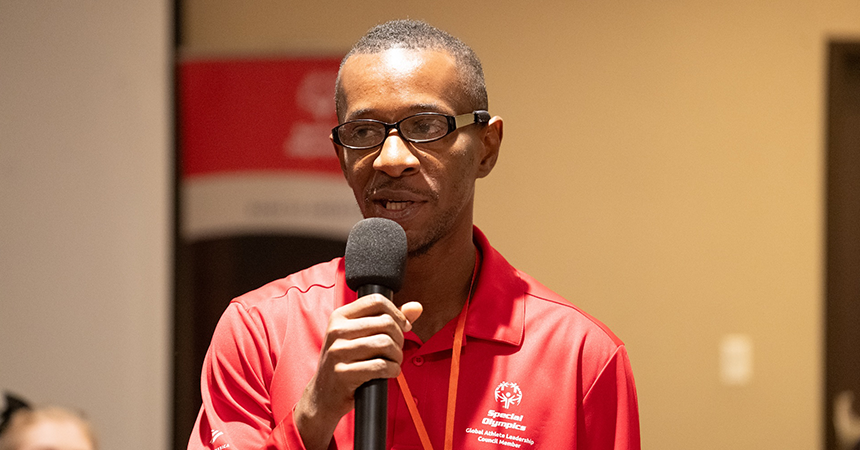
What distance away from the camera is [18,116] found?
9.87ft

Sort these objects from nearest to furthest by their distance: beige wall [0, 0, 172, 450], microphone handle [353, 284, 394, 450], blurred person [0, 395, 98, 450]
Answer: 1. microphone handle [353, 284, 394, 450]
2. blurred person [0, 395, 98, 450]
3. beige wall [0, 0, 172, 450]

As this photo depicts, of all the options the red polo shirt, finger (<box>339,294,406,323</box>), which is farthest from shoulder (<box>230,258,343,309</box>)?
finger (<box>339,294,406,323</box>)

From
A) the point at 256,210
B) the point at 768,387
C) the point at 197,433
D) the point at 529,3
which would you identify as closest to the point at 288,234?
the point at 256,210

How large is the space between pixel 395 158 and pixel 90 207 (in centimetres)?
219

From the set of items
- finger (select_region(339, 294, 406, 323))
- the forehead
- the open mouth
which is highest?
the forehead

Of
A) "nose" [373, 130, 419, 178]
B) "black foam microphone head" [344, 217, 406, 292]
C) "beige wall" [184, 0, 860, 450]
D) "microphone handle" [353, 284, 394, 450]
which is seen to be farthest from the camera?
"beige wall" [184, 0, 860, 450]

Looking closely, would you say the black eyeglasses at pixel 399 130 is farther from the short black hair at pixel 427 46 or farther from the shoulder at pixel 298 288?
the shoulder at pixel 298 288

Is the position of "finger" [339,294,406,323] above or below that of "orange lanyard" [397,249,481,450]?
above

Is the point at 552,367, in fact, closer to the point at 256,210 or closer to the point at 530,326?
the point at 530,326

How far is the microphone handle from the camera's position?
2.89 feet

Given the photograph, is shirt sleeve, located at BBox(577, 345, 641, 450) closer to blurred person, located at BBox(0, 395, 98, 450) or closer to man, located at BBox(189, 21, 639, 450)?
man, located at BBox(189, 21, 639, 450)

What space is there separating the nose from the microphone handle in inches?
15.7

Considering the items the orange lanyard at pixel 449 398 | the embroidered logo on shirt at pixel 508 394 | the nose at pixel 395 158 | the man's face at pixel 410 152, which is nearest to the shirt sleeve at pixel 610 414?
the embroidered logo on shirt at pixel 508 394

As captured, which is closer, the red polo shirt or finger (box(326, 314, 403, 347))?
finger (box(326, 314, 403, 347))
